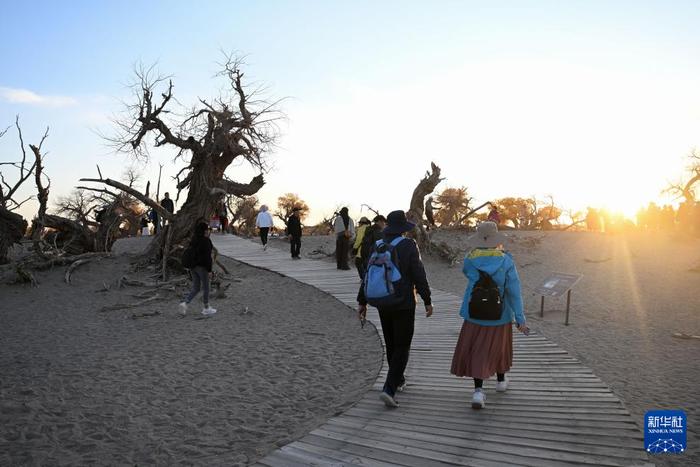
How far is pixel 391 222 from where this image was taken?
5105mm

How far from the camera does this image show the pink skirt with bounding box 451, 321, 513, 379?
4977mm

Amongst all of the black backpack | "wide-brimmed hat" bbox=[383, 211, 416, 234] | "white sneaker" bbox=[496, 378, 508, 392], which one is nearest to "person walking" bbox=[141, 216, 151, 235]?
"wide-brimmed hat" bbox=[383, 211, 416, 234]

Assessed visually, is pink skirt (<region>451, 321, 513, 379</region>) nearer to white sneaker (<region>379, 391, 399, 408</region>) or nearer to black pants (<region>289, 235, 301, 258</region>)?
white sneaker (<region>379, 391, 399, 408</region>)

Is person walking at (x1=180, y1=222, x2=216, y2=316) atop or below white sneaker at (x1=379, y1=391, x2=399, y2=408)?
atop

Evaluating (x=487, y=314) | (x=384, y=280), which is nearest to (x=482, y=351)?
(x=487, y=314)

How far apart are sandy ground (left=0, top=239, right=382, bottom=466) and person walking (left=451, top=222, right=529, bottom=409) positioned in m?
1.38

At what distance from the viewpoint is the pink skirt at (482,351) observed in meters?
4.98

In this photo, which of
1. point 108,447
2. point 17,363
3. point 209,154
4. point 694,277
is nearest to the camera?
point 108,447

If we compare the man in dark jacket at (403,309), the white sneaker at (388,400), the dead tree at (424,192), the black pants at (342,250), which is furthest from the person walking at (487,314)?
the dead tree at (424,192)

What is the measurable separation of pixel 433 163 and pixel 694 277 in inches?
392

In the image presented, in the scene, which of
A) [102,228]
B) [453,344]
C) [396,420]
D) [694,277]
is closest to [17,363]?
[396,420]

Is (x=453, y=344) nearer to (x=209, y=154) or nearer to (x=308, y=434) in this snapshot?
(x=308, y=434)

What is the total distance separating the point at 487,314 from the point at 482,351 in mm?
374

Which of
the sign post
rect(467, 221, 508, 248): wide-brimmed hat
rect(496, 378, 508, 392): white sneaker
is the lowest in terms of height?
rect(496, 378, 508, 392): white sneaker
